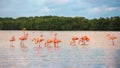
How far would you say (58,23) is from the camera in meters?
64.6

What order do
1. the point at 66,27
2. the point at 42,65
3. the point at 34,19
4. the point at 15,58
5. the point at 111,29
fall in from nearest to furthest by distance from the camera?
the point at 42,65, the point at 15,58, the point at 111,29, the point at 66,27, the point at 34,19

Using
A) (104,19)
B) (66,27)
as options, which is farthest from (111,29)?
(66,27)

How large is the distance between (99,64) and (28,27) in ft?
174

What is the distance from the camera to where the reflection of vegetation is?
60.0 metres

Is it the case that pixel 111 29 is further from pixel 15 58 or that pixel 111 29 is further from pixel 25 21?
pixel 15 58

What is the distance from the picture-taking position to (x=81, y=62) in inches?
587

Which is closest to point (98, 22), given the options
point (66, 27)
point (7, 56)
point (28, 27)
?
point (66, 27)

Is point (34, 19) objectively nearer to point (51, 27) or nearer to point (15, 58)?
point (51, 27)

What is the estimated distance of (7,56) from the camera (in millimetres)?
16984

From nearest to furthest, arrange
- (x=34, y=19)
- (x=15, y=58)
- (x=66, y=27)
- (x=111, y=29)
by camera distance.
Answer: (x=15, y=58) < (x=111, y=29) < (x=66, y=27) < (x=34, y=19)

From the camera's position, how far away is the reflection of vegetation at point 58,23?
197 ft

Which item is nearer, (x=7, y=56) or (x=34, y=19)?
(x=7, y=56)

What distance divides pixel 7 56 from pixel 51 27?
160 feet

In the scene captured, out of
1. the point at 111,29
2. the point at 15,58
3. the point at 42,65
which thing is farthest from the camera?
the point at 111,29
